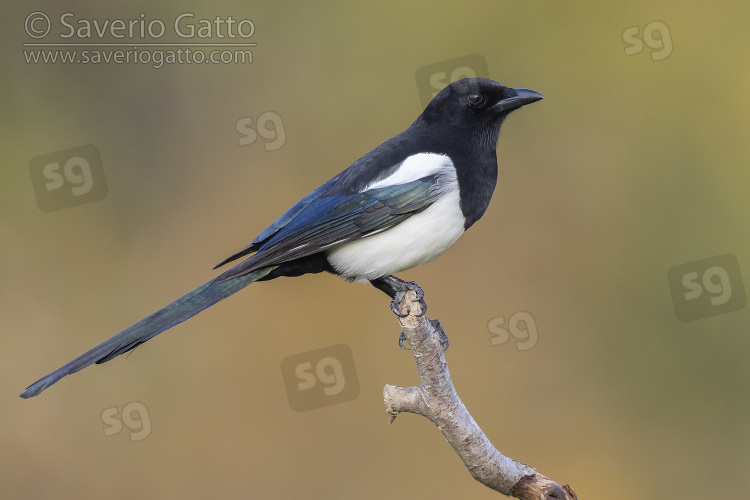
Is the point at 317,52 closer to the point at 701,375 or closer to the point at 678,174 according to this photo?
the point at 678,174

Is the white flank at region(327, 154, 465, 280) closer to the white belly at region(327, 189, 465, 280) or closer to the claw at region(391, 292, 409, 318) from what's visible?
the white belly at region(327, 189, 465, 280)

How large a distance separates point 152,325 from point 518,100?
127cm

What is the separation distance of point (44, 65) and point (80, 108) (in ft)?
0.86

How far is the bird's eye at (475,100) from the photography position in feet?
9.08

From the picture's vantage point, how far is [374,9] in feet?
13.9

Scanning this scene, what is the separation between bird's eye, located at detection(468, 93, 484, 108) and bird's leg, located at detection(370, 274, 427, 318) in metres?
0.60

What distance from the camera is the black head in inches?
109

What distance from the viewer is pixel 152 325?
2350 mm

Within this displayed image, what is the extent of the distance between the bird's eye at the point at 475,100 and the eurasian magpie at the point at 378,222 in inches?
5.1
